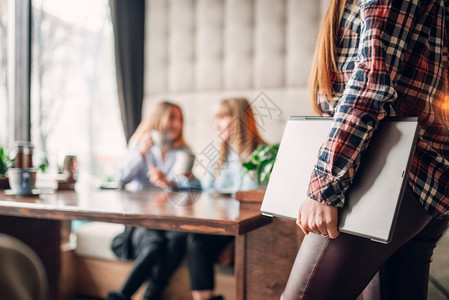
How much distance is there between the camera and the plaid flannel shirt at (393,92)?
2.72 ft

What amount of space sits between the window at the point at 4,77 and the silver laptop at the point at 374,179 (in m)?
2.49

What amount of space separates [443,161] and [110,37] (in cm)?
307

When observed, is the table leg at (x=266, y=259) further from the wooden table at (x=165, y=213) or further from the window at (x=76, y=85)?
the window at (x=76, y=85)

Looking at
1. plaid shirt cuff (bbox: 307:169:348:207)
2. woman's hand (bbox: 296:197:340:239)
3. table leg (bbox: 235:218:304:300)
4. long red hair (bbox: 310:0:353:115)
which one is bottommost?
table leg (bbox: 235:218:304:300)

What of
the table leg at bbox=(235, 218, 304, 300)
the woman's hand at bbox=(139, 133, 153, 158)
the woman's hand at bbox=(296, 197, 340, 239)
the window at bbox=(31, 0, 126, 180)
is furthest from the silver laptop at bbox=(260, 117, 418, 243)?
the window at bbox=(31, 0, 126, 180)

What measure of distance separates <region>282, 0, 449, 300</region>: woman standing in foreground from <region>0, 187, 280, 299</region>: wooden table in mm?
386

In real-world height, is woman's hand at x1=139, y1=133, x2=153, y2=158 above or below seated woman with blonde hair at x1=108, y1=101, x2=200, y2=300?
above

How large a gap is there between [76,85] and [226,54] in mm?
1181

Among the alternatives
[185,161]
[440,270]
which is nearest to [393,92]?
[440,270]

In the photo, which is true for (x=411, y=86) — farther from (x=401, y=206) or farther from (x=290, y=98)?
(x=290, y=98)

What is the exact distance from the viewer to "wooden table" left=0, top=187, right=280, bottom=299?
1.27 metres

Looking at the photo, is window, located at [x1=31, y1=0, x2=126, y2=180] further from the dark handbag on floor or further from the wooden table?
the wooden table

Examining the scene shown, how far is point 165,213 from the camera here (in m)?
1.34

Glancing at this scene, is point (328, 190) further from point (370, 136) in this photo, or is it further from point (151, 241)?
point (151, 241)
